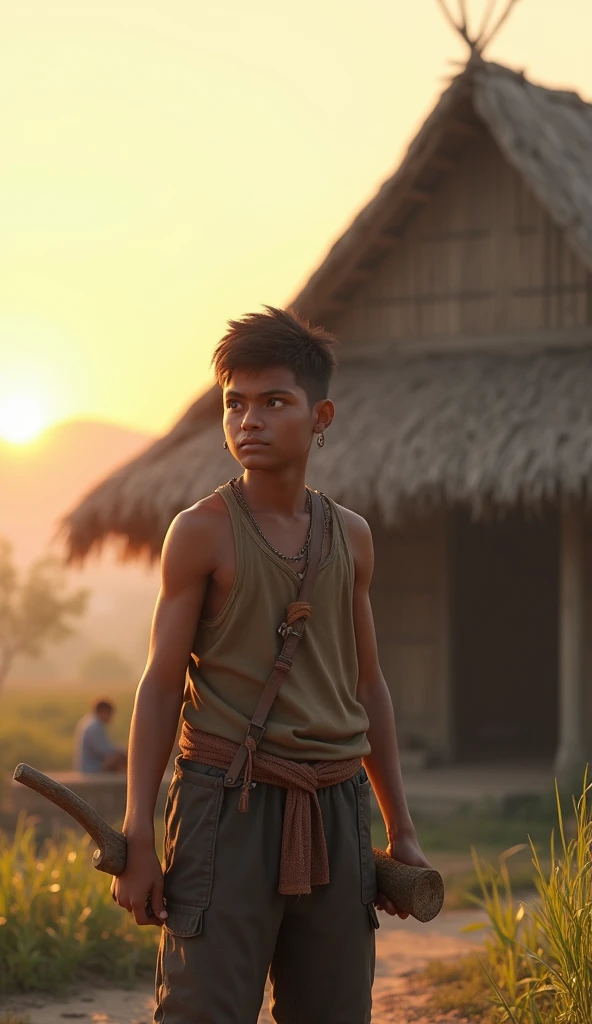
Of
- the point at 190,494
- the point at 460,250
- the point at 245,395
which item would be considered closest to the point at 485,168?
the point at 460,250

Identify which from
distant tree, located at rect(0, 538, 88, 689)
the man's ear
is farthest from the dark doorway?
distant tree, located at rect(0, 538, 88, 689)

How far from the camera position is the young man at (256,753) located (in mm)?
2721

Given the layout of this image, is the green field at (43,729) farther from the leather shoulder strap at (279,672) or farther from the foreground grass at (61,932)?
the leather shoulder strap at (279,672)

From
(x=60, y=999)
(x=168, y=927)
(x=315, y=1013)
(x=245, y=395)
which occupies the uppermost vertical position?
(x=245, y=395)

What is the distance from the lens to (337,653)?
292 cm

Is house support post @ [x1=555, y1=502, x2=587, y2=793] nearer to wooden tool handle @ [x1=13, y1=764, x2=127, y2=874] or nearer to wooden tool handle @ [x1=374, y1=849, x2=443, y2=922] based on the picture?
wooden tool handle @ [x1=374, y1=849, x2=443, y2=922]

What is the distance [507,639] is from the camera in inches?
541

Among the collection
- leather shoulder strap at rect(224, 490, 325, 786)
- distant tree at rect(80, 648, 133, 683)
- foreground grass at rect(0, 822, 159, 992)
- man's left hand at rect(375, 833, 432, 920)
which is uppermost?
leather shoulder strap at rect(224, 490, 325, 786)

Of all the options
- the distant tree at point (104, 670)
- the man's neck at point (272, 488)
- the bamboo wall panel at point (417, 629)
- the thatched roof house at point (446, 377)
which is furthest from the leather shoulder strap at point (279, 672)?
the distant tree at point (104, 670)

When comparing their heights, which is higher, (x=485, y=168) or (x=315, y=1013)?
(x=485, y=168)

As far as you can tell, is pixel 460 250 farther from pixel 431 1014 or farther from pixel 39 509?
pixel 39 509

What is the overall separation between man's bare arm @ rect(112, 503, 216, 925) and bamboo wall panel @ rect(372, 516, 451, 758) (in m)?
8.68

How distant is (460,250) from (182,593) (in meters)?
8.94

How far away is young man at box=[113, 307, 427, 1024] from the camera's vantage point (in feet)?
8.93
